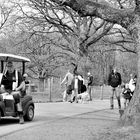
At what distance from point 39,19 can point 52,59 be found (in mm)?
5772

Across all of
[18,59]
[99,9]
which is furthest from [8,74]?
[99,9]

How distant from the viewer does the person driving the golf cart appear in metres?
11.0

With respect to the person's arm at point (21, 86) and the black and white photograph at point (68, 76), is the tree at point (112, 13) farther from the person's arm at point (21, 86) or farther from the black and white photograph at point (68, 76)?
the person's arm at point (21, 86)

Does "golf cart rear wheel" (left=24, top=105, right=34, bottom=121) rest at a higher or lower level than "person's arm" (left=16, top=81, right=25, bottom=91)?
lower

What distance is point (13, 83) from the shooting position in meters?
11.2

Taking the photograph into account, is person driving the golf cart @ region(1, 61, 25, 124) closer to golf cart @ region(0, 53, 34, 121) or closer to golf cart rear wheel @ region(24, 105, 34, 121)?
golf cart @ region(0, 53, 34, 121)

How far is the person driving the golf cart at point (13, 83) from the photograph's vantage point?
11031 mm

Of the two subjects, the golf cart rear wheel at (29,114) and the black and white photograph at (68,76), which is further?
the golf cart rear wheel at (29,114)

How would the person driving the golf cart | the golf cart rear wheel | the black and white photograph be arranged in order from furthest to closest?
the golf cart rear wheel → the person driving the golf cart → the black and white photograph

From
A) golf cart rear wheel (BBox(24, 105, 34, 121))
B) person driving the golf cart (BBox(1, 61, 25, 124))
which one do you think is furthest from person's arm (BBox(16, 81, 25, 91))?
golf cart rear wheel (BBox(24, 105, 34, 121))

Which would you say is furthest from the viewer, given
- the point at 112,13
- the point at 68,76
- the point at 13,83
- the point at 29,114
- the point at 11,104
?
the point at 68,76

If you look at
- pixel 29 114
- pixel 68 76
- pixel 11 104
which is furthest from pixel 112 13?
pixel 68 76

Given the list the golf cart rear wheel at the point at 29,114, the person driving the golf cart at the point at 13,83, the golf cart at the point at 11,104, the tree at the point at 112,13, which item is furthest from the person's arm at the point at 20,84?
A: the tree at the point at 112,13

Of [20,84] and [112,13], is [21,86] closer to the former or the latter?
[20,84]
